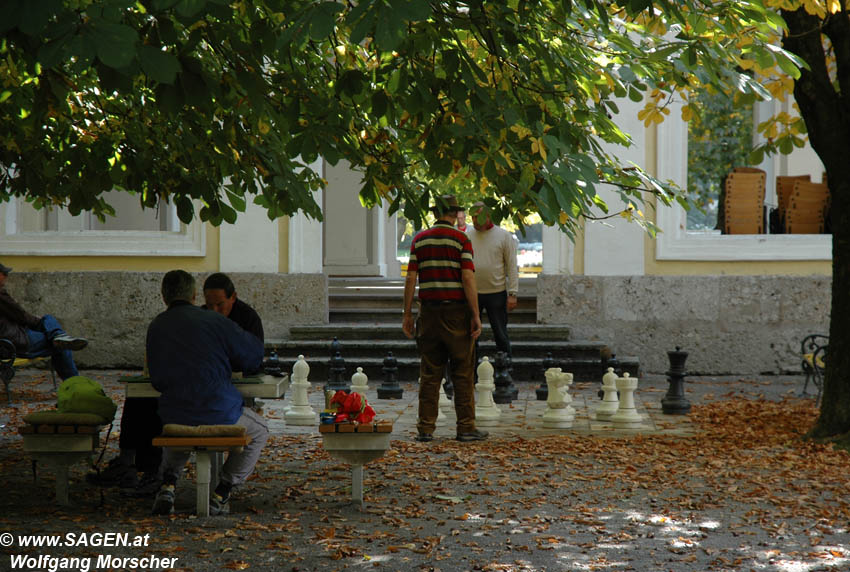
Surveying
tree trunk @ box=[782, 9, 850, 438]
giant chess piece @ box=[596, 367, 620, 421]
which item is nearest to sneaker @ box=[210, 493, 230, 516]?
giant chess piece @ box=[596, 367, 620, 421]

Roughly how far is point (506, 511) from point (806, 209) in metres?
10.4

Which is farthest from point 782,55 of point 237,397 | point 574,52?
point 237,397

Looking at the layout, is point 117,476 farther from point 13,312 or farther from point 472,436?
point 13,312

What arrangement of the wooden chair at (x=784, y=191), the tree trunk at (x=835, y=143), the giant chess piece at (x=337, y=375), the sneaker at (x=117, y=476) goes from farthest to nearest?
the wooden chair at (x=784, y=191)
the giant chess piece at (x=337, y=375)
the tree trunk at (x=835, y=143)
the sneaker at (x=117, y=476)

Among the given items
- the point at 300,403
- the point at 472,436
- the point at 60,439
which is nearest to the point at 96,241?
the point at 300,403

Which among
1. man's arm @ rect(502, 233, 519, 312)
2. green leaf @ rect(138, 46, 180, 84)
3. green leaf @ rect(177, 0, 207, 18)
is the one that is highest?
green leaf @ rect(177, 0, 207, 18)

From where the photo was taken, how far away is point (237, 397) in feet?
20.1

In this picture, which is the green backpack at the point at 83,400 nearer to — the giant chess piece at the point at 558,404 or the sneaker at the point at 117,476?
the sneaker at the point at 117,476

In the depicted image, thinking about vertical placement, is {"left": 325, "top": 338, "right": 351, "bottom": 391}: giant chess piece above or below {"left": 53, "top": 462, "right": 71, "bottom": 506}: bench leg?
above

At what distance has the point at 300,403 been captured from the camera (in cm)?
995

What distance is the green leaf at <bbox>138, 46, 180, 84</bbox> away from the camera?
3.36 metres

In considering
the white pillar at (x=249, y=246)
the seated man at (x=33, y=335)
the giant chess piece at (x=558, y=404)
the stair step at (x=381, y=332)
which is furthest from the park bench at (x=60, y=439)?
the white pillar at (x=249, y=246)

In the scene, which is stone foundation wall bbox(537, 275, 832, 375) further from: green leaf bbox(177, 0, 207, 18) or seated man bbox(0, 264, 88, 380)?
green leaf bbox(177, 0, 207, 18)

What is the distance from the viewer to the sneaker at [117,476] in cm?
675
